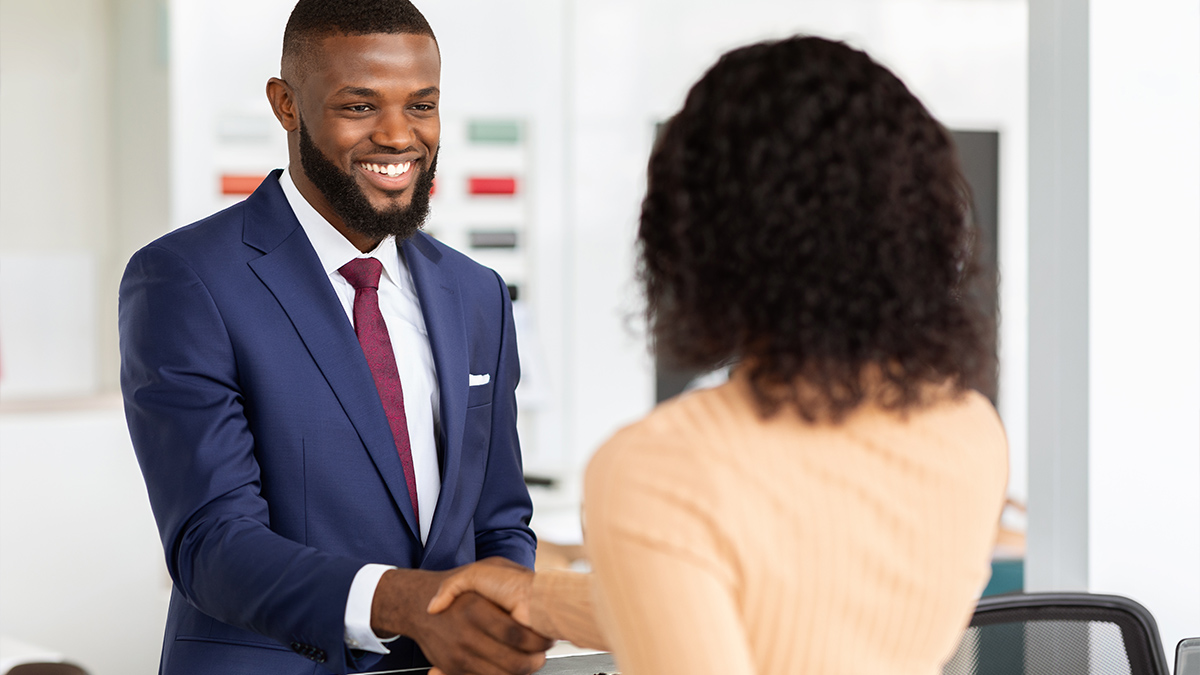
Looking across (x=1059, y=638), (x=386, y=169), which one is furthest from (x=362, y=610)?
(x=1059, y=638)

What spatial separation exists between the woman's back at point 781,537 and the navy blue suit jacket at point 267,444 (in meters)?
0.59

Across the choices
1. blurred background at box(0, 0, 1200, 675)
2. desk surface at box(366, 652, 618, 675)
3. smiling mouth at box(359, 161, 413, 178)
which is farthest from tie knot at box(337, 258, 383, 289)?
desk surface at box(366, 652, 618, 675)

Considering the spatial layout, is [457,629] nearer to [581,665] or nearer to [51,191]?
[581,665]

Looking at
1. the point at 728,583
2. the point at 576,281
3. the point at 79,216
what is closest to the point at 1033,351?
the point at 728,583

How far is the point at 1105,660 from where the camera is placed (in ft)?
5.08

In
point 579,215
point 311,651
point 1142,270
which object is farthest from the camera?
point 579,215

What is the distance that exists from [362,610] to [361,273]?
1.80 feet

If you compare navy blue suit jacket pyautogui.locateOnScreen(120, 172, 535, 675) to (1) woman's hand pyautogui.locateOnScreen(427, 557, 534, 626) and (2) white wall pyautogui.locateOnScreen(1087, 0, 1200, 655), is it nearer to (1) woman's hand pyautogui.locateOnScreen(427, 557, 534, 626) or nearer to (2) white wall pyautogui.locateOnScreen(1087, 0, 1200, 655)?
(1) woman's hand pyautogui.locateOnScreen(427, 557, 534, 626)

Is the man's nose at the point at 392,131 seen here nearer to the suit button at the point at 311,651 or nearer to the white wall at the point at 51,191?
the suit button at the point at 311,651

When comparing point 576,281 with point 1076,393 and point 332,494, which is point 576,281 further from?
point 332,494

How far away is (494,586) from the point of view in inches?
44.6

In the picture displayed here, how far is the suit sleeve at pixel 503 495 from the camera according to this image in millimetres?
1663

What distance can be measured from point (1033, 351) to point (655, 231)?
147 centimetres

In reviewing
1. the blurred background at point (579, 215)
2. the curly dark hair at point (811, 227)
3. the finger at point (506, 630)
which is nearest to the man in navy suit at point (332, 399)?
the finger at point (506, 630)
